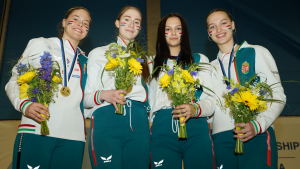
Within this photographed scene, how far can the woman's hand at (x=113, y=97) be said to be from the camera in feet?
7.29

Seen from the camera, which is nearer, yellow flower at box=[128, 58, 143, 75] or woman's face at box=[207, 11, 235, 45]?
yellow flower at box=[128, 58, 143, 75]

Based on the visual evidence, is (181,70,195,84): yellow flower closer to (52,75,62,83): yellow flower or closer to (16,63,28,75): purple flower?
(52,75,62,83): yellow flower

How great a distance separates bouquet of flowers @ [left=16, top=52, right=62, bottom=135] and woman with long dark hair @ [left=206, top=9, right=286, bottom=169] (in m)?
1.73

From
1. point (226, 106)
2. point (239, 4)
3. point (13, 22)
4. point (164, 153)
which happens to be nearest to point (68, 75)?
point (164, 153)

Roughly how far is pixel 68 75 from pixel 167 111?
1.15 m

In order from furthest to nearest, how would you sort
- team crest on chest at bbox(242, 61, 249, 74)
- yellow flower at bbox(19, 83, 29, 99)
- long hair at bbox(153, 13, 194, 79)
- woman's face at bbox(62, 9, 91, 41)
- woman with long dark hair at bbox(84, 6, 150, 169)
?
woman's face at bbox(62, 9, 91, 41) → long hair at bbox(153, 13, 194, 79) → team crest on chest at bbox(242, 61, 249, 74) → yellow flower at bbox(19, 83, 29, 99) → woman with long dark hair at bbox(84, 6, 150, 169)

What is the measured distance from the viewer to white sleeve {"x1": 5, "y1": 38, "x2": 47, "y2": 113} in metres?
2.19

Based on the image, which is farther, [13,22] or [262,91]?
[13,22]

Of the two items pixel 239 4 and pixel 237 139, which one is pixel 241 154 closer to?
pixel 237 139

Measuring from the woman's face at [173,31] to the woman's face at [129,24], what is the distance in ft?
1.20

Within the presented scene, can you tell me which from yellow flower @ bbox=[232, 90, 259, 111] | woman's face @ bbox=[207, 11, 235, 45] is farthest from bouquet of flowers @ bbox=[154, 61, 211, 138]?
woman's face @ bbox=[207, 11, 235, 45]

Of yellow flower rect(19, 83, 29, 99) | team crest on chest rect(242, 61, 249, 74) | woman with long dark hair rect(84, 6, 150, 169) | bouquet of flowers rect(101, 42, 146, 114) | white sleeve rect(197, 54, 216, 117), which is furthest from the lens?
team crest on chest rect(242, 61, 249, 74)

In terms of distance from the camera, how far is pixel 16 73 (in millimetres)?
2352

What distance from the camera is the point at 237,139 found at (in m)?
2.25
